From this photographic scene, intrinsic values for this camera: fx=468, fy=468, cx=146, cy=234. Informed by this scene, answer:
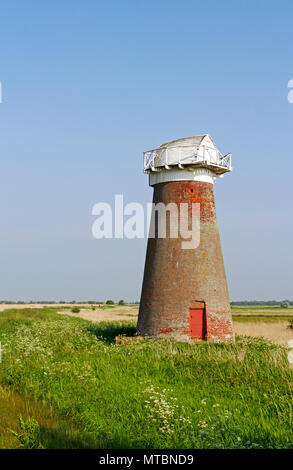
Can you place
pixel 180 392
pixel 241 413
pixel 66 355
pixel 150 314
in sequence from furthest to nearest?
pixel 150 314 < pixel 66 355 < pixel 180 392 < pixel 241 413

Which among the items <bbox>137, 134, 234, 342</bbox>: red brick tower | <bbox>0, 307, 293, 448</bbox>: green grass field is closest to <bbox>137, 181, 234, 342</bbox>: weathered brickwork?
<bbox>137, 134, 234, 342</bbox>: red brick tower

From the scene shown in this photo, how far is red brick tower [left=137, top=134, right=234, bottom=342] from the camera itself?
20391 mm

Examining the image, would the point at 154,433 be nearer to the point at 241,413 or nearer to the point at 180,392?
the point at 241,413

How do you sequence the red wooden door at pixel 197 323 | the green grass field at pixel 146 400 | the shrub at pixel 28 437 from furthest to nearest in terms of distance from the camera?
the red wooden door at pixel 197 323, the green grass field at pixel 146 400, the shrub at pixel 28 437

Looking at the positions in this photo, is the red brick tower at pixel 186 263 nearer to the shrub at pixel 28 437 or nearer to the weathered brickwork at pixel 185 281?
the weathered brickwork at pixel 185 281

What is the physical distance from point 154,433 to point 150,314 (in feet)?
42.3

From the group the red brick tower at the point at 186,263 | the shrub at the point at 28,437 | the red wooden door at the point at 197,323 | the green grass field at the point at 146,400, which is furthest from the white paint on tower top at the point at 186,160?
the shrub at the point at 28,437

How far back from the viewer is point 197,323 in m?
20.4

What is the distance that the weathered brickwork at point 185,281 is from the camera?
2039cm

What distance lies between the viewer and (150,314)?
21.0 metres

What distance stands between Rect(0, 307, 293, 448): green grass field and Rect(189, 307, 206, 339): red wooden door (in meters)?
3.31

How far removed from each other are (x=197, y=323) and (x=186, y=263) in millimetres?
2648
